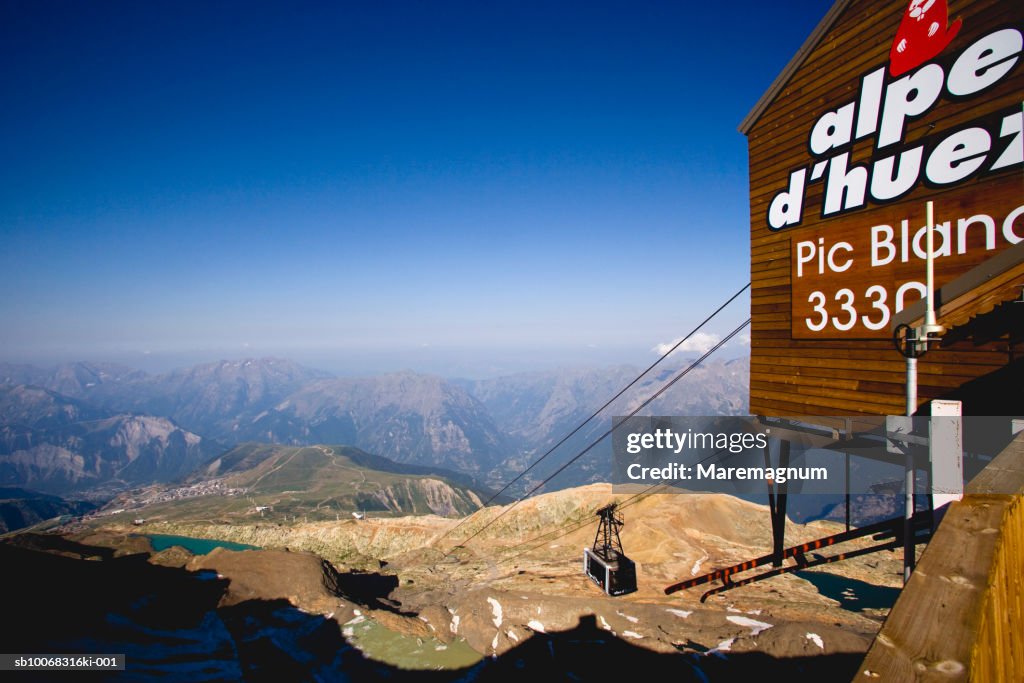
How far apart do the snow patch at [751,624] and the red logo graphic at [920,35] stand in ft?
76.4

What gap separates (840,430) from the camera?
34.5ft

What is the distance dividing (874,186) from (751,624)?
A: 22.0 meters

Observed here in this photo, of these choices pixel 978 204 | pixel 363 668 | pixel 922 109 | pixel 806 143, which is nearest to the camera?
pixel 978 204

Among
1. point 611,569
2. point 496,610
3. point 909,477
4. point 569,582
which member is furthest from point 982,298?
point 569,582

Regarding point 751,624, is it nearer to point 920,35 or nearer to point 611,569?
point 611,569

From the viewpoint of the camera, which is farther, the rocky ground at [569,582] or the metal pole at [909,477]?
the rocky ground at [569,582]

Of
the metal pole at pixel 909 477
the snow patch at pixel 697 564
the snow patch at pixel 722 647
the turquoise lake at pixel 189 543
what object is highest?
the metal pole at pixel 909 477

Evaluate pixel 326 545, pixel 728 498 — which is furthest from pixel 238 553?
pixel 728 498

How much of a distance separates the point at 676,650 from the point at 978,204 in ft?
67.1

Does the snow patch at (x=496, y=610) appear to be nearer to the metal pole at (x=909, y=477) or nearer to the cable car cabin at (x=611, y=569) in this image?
the cable car cabin at (x=611, y=569)

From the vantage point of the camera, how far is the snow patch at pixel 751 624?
21703 millimetres

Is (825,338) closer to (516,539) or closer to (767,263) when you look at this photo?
(767,263)

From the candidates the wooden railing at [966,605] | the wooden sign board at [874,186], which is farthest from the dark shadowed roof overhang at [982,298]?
the wooden railing at [966,605]

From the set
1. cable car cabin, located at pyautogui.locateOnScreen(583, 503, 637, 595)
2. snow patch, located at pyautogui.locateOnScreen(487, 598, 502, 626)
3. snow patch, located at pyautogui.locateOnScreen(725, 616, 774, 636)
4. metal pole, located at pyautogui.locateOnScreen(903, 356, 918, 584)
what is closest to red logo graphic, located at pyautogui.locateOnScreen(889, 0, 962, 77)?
metal pole, located at pyautogui.locateOnScreen(903, 356, 918, 584)
